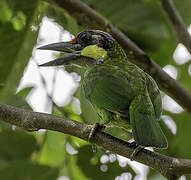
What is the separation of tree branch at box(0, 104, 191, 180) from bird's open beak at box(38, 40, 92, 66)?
0.64 meters

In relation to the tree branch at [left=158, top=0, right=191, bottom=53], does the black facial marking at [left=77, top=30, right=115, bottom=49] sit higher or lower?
lower

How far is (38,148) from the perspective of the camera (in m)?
3.60

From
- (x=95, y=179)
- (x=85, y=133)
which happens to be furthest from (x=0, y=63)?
(x=85, y=133)

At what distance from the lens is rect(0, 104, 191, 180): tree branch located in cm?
237

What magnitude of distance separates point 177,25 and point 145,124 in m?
1.28

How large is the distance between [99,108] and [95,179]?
2.38 feet

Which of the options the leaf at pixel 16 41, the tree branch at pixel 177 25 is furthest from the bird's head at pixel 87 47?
the tree branch at pixel 177 25

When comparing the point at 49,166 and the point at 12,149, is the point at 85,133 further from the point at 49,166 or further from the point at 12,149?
the point at 12,149

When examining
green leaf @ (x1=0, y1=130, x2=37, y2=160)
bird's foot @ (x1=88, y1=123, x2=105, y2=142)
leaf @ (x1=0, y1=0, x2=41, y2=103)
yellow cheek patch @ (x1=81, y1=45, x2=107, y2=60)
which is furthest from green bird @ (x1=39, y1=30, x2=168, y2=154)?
green leaf @ (x1=0, y1=130, x2=37, y2=160)

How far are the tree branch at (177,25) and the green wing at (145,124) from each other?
39.5 inches

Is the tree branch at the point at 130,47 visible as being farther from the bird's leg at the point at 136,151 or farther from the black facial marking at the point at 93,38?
the bird's leg at the point at 136,151

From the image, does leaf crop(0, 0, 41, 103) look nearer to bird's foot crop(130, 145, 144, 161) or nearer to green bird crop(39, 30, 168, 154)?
green bird crop(39, 30, 168, 154)

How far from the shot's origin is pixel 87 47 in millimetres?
3369

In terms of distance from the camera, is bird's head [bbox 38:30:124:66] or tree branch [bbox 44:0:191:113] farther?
tree branch [bbox 44:0:191:113]
